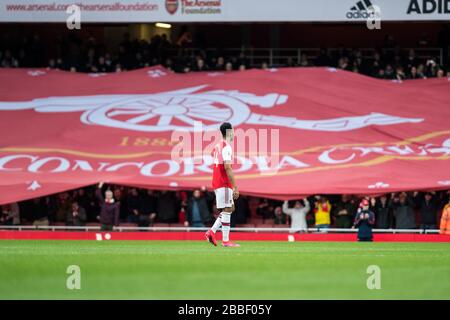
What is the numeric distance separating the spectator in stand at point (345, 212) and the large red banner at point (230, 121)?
3.40ft

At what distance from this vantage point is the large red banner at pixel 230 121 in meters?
35.2

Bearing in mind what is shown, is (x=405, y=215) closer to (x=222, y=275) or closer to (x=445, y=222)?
(x=445, y=222)

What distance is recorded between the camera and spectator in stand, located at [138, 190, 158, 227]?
120 ft

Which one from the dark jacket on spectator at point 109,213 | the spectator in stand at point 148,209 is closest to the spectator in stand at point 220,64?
the spectator in stand at point 148,209

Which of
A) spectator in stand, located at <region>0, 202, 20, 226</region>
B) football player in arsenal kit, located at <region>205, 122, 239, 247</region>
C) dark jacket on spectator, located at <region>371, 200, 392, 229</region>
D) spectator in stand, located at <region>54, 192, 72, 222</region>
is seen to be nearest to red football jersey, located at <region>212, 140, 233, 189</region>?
football player in arsenal kit, located at <region>205, 122, 239, 247</region>

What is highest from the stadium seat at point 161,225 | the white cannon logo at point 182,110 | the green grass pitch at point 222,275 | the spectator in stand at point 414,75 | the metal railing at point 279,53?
the metal railing at point 279,53

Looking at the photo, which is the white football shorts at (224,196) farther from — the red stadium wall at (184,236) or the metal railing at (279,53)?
the metal railing at (279,53)

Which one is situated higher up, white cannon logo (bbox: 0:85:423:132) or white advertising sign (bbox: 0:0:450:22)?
white advertising sign (bbox: 0:0:450:22)

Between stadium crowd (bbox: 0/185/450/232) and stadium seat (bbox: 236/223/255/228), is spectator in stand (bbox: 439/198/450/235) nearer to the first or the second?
stadium crowd (bbox: 0/185/450/232)

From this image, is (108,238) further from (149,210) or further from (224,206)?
(224,206)

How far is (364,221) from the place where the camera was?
3106cm

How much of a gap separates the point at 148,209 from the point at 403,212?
820 centimetres

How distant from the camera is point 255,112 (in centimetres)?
3912
